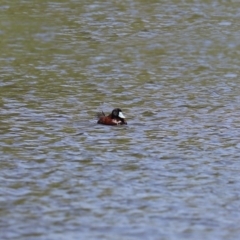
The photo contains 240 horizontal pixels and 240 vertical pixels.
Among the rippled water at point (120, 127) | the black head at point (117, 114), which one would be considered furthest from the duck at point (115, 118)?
the rippled water at point (120, 127)

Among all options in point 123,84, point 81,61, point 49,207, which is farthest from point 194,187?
point 81,61

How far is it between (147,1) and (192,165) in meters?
10.8

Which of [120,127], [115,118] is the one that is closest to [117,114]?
[115,118]

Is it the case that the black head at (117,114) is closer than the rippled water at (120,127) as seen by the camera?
No

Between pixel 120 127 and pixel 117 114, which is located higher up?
pixel 117 114

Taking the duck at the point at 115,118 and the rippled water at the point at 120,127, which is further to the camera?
the duck at the point at 115,118

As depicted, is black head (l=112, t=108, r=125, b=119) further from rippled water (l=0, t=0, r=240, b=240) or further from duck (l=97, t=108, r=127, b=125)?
rippled water (l=0, t=0, r=240, b=240)

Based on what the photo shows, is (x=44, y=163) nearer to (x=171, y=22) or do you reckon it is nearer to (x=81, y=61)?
(x=81, y=61)

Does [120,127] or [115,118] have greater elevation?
[115,118]

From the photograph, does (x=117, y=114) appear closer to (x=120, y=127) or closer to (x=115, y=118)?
(x=115, y=118)

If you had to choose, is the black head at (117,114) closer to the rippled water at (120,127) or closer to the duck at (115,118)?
the duck at (115,118)

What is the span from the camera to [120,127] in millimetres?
11391

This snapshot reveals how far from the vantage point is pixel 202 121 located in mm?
11828

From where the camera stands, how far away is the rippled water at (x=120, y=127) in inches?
317
